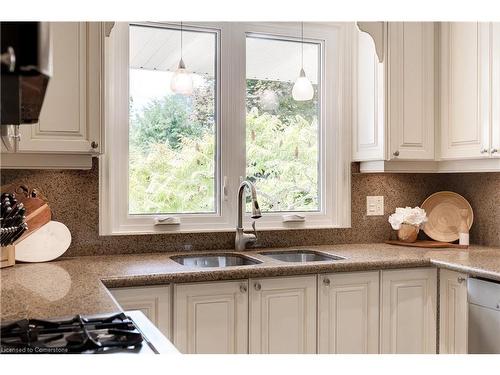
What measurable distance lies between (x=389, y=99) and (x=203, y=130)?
3.49ft

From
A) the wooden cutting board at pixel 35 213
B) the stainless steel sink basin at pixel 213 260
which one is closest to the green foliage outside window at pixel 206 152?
the stainless steel sink basin at pixel 213 260

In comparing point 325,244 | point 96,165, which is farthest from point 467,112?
point 96,165

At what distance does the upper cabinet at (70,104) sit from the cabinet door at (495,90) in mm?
1958

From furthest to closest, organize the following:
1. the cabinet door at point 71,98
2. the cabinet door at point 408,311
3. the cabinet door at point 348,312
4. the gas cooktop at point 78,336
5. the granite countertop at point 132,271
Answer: the cabinet door at point 408,311 → the cabinet door at point 348,312 → the cabinet door at point 71,98 → the granite countertop at point 132,271 → the gas cooktop at point 78,336

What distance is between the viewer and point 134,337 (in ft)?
4.07

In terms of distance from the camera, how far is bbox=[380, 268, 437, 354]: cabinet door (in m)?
2.66

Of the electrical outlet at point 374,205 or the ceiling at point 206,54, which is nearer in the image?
the ceiling at point 206,54

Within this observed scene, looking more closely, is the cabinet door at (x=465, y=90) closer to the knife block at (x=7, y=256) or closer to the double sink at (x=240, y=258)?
the double sink at (x=240, y=258)

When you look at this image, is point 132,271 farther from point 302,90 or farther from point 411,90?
point 411,90

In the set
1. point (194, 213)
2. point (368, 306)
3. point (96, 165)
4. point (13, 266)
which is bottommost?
point (368, 306)

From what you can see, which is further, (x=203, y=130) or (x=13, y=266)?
(x=203, y=130)

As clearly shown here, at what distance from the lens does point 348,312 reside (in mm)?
2596

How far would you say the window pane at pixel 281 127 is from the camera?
10.3ft
